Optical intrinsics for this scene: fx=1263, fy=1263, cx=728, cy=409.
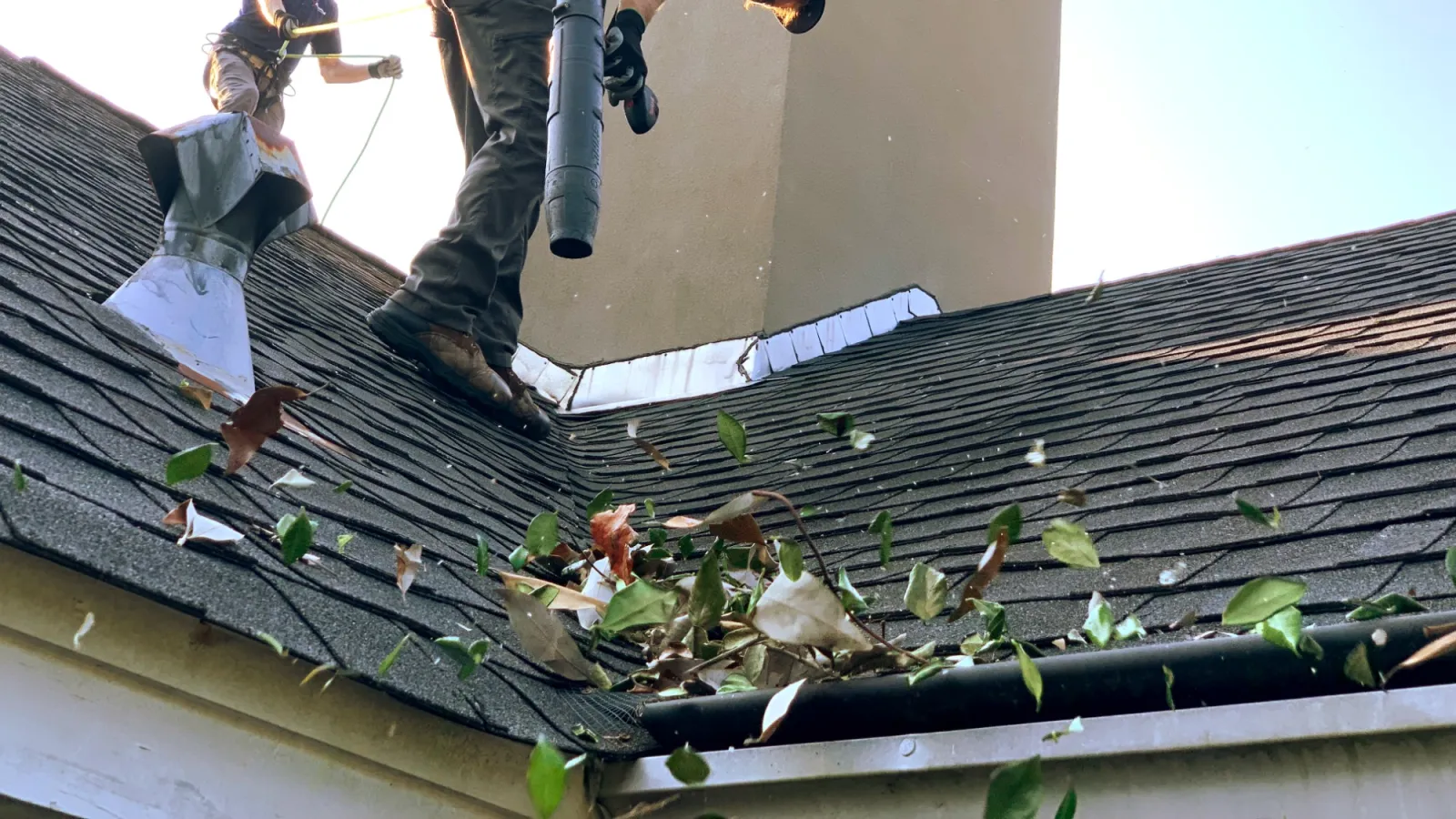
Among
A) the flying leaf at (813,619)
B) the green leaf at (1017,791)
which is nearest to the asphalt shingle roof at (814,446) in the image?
the flying leaf at (813,619)

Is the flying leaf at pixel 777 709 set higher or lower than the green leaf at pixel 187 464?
lower

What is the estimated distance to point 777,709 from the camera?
1900 mm

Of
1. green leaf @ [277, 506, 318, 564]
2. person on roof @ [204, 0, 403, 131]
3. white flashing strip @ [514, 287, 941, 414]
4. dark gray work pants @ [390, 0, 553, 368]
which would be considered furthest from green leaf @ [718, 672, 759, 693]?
person on roof @ [204, 0, 403, 131]

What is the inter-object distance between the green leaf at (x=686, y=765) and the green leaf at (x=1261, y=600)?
0.82m

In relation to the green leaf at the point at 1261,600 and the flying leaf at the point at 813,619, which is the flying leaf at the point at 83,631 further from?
the green leaf at the point at 1261,600

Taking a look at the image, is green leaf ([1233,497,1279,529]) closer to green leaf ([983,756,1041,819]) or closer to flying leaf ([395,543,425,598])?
green leaf ([983,756,1041,819])

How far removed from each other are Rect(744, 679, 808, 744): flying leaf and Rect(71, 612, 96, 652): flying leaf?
933 mm

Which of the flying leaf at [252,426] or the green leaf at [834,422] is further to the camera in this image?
the green leaf at [834,422]

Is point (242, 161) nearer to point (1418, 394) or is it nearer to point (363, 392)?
point (363, 392)

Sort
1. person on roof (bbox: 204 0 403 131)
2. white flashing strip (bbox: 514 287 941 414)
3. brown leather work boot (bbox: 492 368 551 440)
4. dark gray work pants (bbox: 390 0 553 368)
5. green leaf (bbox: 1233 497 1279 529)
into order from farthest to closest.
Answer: person on roof (bbox: 204 0 403 131), white flashing strip (bbox: 514 287 941 414), brown leather work boot (bbox: 492 368 551 440), dark gray work pants (bbox: 390 0 553 368), green leaf (bbox: 1233 497 1279 529)

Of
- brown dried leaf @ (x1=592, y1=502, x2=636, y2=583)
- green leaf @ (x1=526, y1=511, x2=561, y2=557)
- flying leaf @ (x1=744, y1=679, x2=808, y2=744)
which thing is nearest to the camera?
flying leaf @ (x1=744, y1=679, x2=808, y2=744)

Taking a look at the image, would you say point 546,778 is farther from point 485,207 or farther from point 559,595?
point 485,207

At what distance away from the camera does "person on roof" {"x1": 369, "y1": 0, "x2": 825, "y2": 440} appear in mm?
4020

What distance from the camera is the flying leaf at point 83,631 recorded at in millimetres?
1622
